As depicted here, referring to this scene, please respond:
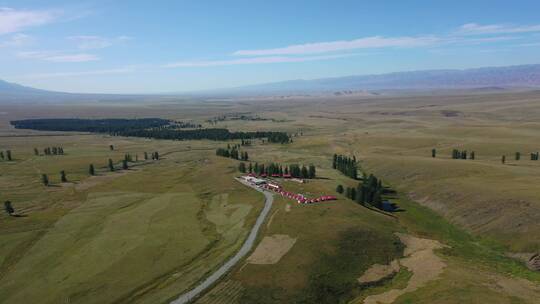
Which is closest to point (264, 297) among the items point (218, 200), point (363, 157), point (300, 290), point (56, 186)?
point (300, 290)

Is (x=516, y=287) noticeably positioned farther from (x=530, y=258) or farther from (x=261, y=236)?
(x=261, y=236)

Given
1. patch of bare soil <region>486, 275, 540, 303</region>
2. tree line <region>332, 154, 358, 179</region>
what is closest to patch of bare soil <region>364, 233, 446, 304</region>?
patch of bare soil <region>486, 275, 540, 303</region>

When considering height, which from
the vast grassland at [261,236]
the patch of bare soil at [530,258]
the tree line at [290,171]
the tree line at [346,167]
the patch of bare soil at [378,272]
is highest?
the tree line at [290,171]

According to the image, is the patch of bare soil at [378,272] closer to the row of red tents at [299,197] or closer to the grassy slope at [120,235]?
the grassy slope at [120,235]

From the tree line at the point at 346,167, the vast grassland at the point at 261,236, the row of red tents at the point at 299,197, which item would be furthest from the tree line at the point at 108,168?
the tree line at the point at 346,167

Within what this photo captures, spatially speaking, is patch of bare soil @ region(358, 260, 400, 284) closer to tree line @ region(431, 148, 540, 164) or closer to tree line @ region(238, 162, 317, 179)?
tree line @ region(238, 162, 317, 179)
